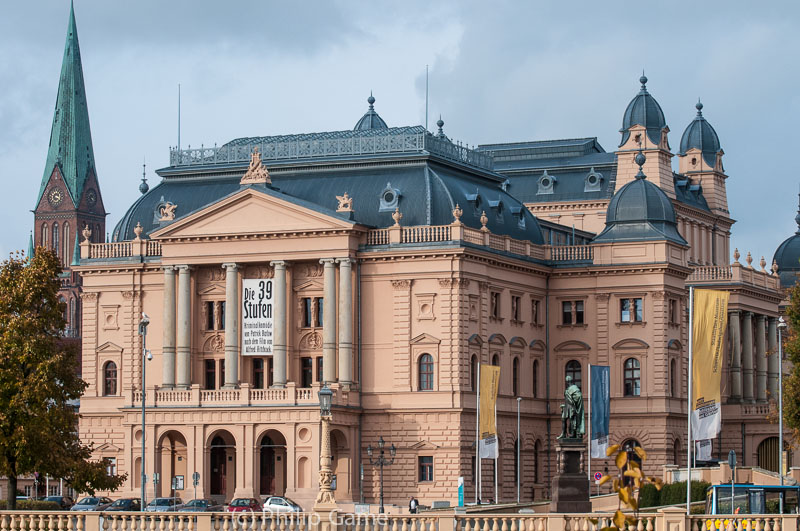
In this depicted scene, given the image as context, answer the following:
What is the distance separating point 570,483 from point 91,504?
33376 millimetres

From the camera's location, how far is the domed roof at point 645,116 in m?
131

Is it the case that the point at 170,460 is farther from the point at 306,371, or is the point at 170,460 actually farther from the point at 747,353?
the point at 747,353

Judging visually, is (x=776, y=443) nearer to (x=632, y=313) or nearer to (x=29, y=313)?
(x=632, y=313)

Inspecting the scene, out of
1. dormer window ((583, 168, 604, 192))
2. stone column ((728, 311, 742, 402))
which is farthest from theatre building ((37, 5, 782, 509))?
dormer window ((583, 168, 604, 192))

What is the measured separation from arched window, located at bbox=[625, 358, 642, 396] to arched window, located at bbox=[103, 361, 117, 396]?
96.3 ft

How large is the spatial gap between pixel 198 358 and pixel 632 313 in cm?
2471

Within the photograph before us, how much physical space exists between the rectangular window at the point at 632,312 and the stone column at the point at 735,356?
608 inches

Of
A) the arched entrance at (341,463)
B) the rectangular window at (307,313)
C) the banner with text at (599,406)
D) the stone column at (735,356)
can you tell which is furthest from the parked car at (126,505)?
the stone column at (735,356)

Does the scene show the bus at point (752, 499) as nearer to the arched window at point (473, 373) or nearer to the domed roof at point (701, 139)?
the arched window at point (473, 373)

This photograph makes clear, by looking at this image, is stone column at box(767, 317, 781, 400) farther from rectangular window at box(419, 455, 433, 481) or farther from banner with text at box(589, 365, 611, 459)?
rectangular window at box(419, 455, 433, 481)

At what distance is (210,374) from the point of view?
110 meters

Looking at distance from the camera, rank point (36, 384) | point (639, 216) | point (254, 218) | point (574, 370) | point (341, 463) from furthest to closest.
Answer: point (574, 370) < point (639, 216) < point (254, 218) < point (341, 463) < point (36, 384)

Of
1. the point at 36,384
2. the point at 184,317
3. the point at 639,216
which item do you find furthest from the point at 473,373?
the point at 36,384

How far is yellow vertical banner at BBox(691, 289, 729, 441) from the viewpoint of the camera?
7025cm
